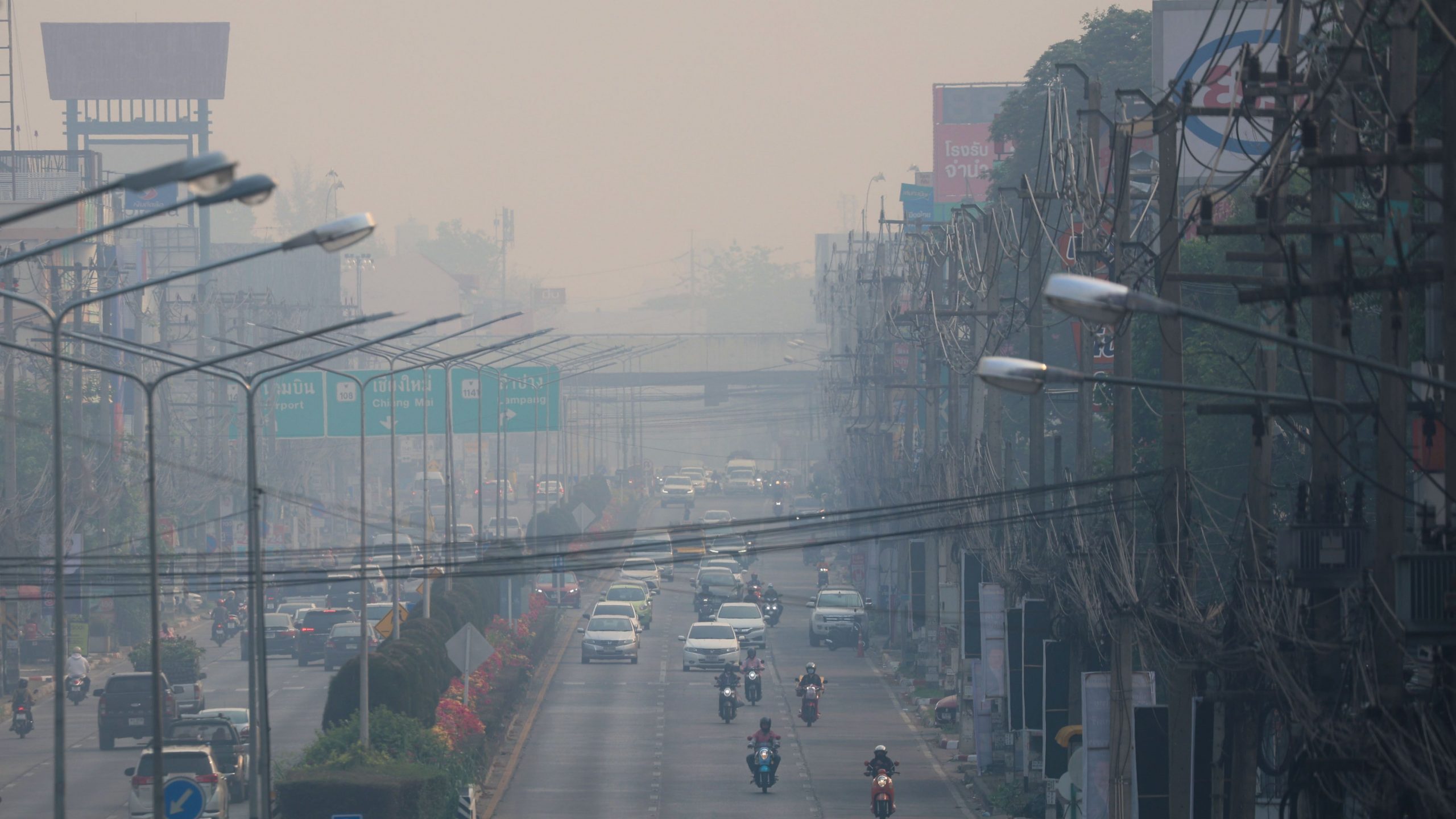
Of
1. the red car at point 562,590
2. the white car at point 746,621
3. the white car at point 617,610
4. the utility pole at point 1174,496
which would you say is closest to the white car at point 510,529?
the red car at point 562,590

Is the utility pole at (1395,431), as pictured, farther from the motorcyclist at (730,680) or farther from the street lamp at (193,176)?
the motorcyclist at (730,680)

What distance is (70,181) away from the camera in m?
80.9

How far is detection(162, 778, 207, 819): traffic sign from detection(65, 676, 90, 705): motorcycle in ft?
90.7

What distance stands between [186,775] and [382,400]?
126 feet

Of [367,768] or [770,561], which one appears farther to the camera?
[770,561]

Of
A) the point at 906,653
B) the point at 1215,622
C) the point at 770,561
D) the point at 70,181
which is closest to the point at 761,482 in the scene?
the point at 770,561

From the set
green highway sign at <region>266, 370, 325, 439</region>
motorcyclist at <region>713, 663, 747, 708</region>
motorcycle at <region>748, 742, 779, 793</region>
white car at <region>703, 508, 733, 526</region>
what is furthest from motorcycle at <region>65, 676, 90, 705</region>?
white car at <region>703, 508, 733, 526</region>

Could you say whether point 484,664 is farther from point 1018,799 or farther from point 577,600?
point 577,600

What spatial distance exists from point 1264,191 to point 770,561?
7915 centimetres

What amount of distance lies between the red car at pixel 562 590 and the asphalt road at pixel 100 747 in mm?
13202

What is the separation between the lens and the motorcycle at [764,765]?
3366 cm

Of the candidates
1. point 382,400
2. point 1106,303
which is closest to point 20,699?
point 382,400

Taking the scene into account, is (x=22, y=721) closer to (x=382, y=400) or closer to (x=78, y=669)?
(x=78, y=669)

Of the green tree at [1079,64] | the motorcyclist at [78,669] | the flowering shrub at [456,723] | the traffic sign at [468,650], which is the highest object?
the green tree at [1079,64]
